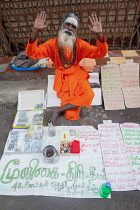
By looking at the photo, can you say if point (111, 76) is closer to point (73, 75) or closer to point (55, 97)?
point (73, 75)

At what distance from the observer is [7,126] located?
2258 millimetres

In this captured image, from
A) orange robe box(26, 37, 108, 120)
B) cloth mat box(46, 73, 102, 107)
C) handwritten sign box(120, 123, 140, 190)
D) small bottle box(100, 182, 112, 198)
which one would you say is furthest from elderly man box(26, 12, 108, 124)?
small bottle box(100, 182, 112, 198)

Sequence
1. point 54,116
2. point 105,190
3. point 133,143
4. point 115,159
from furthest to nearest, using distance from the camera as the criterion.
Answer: point 54,116 → point 133,143 → point 115,159 → point 105,190

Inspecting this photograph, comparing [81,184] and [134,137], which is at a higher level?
[134,137]

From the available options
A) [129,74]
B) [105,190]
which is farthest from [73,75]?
[105,190]

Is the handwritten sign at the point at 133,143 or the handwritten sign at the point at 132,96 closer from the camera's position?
the handwritten sign at the point at 133,143

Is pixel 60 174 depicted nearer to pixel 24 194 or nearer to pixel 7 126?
pixel 24 194

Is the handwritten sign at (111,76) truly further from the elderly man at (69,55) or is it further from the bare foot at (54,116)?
the bare foot at (54,116)

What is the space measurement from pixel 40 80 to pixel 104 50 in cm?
138

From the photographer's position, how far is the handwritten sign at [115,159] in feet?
5.36

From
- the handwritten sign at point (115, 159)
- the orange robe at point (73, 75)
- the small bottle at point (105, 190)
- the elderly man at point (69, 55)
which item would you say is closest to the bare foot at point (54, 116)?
the elderly man at point (69, 55)

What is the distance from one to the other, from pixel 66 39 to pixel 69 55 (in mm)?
226

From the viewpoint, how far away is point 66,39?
6.87ft

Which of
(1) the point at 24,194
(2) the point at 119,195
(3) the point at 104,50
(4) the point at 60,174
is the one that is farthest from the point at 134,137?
(1) the point at 24,194
